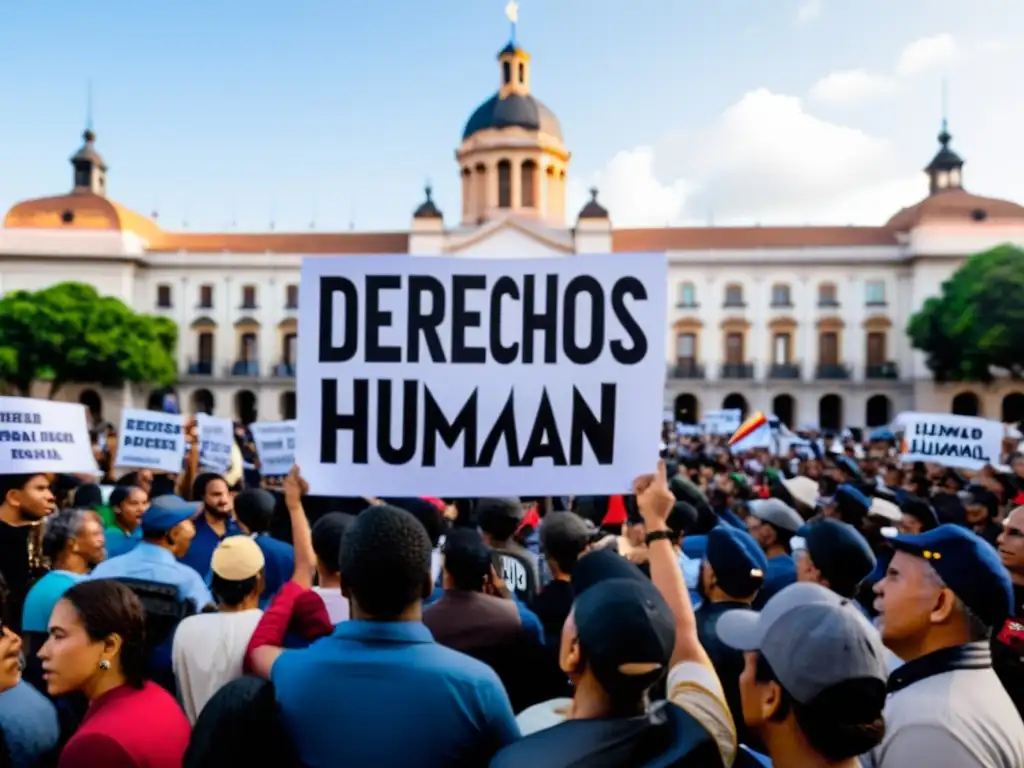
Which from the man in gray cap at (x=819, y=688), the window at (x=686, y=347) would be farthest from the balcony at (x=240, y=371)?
the man in gray cap at (x=819, y=688)

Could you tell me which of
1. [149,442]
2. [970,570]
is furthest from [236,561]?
[149,442]

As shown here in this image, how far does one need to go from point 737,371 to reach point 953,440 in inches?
1517

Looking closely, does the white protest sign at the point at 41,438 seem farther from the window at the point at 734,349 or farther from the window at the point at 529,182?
the window at the point at 529,182

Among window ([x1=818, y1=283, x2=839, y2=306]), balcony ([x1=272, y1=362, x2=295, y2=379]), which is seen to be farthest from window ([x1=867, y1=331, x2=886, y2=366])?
balcony ([x1=272, y1=362, x2=295, y2=379])

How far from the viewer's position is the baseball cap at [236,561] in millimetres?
3068

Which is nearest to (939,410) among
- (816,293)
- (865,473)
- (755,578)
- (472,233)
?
(816,293)

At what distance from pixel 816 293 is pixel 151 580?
46.4 meters

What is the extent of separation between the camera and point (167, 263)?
157ft

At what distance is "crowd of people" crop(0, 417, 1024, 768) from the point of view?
1816 mm

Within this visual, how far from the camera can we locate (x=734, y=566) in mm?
3328

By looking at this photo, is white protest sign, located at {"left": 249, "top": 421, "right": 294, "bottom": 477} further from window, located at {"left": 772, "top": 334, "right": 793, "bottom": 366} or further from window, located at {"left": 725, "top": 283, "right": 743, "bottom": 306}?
window, located at {"left": 772, "top": 334, "right": 793, "bottom": 366}

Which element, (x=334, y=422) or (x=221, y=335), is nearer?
(x=334, y=422)

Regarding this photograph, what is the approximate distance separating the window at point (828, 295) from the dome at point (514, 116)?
1654 cm

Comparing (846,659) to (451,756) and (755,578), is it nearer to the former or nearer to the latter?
(451,756)
